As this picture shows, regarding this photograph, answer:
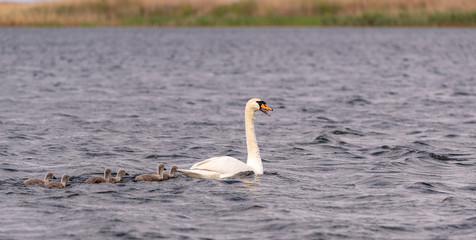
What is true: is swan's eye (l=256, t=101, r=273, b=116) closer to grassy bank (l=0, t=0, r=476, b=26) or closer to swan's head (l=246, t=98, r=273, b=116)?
swan's head (l=246, t=98, r=273, b=116)

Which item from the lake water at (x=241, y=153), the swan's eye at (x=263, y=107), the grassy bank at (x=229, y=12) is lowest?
the lake water at (x=241, y=153)

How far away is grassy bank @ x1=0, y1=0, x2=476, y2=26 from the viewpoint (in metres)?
94.1

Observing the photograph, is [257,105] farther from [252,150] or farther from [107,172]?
[107,172]

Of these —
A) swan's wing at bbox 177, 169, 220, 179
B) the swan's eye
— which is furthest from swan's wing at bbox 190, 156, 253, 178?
the swan's eye

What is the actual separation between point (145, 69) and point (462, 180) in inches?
1225

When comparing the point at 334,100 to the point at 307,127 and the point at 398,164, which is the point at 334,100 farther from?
the point at 398,164

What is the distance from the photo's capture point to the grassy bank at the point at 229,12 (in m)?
94.1

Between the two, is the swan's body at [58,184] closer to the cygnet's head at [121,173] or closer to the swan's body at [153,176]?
the cygnet's head at [121,173]

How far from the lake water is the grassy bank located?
56204mm

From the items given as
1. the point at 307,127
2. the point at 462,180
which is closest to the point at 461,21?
the point at 307,127

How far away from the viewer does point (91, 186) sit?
13297 millimetres

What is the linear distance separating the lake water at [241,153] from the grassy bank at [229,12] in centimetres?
5620

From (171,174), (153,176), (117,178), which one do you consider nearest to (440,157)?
(171,174)

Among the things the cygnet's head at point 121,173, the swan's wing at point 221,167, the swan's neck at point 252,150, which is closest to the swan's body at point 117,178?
the cygnet's head at point 121,173
